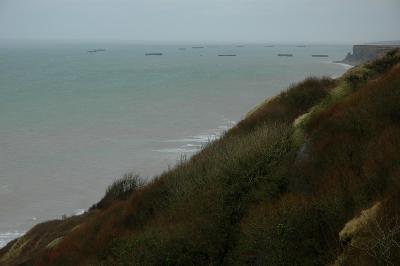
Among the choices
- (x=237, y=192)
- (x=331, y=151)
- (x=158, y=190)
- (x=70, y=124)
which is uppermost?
(x=331, y=151)

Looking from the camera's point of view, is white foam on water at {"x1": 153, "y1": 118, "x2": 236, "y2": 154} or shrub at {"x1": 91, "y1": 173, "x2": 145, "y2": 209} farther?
white foam on water at {"x1": 153, "y1": 118, "x2": 236, "y2": 154}

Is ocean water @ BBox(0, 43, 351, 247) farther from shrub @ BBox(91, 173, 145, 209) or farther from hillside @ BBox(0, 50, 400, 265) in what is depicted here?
hillside @ BBox(0, 50, 400, 265)

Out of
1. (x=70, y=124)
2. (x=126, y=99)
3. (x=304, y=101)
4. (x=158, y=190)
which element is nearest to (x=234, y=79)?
(x=126, y=99)

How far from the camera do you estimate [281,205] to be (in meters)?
10.9

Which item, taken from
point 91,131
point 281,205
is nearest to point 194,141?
point 91,131

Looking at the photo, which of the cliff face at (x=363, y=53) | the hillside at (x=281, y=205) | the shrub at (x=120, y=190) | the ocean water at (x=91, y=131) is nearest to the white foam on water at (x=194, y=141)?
the ocean water at (x=91, y=131)

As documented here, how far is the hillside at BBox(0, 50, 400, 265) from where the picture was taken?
30.0 ft

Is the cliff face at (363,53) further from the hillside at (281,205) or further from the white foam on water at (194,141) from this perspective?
the hillside at (281,205)

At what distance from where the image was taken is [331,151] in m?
12.7

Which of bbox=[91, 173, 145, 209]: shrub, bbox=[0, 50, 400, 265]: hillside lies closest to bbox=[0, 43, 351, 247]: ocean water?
bbox=[91, 173, 145, 209]: shrub

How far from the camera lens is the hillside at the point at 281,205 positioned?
915cm

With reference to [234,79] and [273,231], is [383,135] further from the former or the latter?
[234,79]

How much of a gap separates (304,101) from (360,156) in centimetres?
1209

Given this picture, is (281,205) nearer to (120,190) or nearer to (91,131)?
(120,190)
